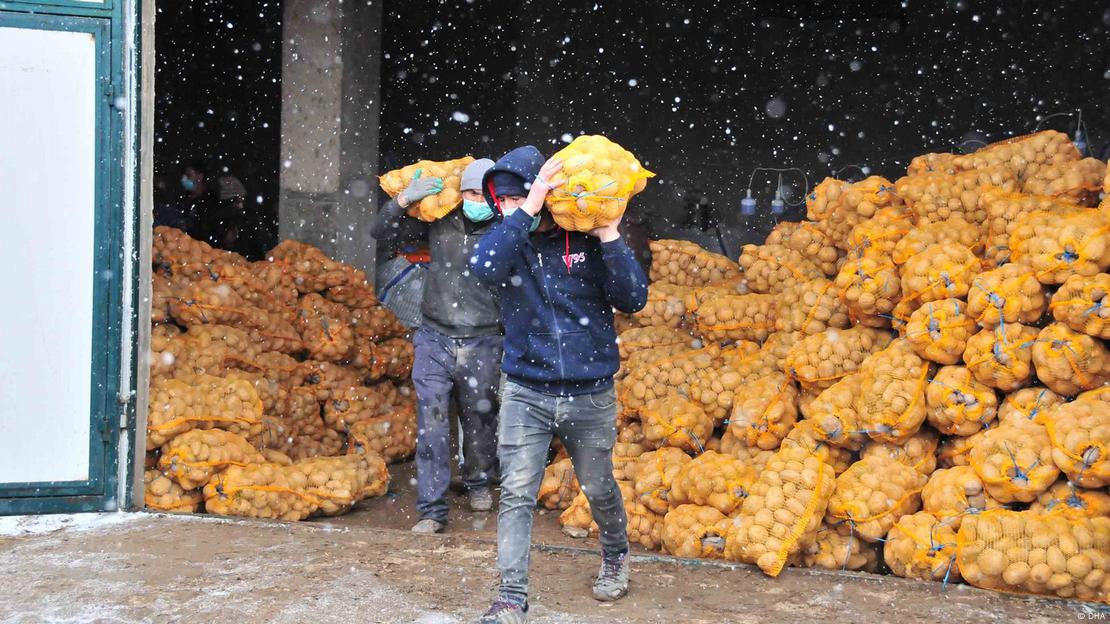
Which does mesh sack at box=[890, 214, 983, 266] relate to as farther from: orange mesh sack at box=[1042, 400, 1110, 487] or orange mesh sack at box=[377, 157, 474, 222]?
orange mesh sack at box=[377, 157, 474, 222]

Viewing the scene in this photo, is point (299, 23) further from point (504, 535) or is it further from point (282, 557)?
point (504, 535)

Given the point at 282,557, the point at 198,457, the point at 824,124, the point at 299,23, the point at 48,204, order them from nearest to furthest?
the point at 282,557 → the point at 48,204 → the point at 198,457 → the point at 299,23 → the point at 824,124

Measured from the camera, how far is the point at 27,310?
5.46 metres

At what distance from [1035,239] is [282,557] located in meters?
3.77

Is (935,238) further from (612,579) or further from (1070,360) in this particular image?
(612,579)

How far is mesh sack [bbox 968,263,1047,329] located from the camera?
5023mm

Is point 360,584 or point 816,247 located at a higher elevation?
point 816,247

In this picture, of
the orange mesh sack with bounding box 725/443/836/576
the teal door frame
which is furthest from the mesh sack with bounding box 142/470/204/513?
the orange mesh sack with bounding box 725/443/836/576

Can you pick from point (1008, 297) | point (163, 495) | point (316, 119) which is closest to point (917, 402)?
point (1008, 297)

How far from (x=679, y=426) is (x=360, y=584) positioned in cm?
210

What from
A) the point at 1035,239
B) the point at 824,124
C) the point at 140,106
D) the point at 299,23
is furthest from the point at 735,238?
the point at 140,106

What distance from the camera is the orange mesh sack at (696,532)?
506 cm

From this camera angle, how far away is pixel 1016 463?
15.3 ft

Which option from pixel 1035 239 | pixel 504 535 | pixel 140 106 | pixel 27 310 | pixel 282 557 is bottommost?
pixel 282 557
